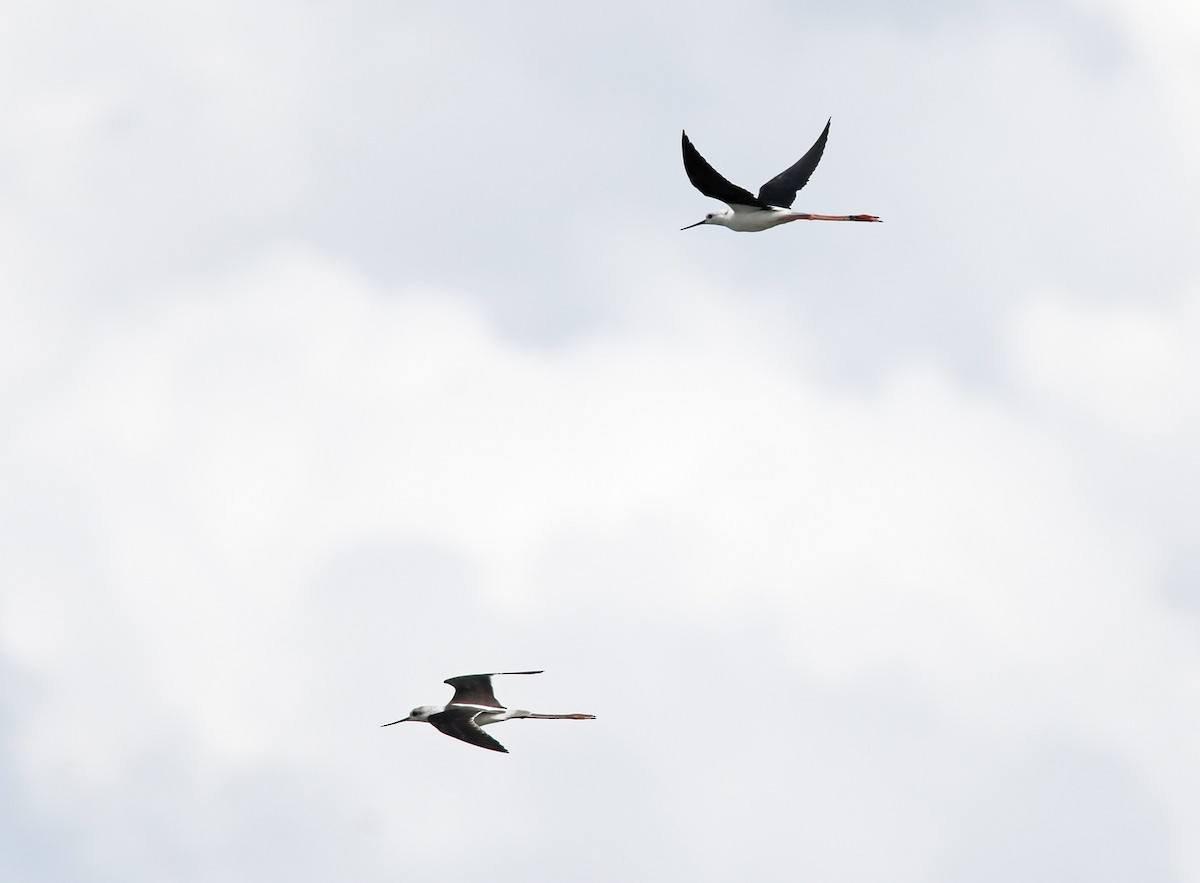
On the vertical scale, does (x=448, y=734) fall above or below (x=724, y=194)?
below

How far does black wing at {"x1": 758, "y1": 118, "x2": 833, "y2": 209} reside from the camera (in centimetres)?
4925

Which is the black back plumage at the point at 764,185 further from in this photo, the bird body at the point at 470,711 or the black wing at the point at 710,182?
the bird body at the point at 470,711

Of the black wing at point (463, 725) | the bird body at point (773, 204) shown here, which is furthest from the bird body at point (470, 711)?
the bird body at point (773, 204)

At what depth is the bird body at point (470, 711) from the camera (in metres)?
47.7

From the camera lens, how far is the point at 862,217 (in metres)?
49.8

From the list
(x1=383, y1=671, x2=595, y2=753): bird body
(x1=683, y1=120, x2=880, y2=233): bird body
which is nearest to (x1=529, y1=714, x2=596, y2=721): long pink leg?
(x1=383, y1=671, x2=595, y2=753): bird body

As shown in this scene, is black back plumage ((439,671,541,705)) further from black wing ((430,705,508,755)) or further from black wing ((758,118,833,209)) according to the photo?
black wing ((758,118,833,209))

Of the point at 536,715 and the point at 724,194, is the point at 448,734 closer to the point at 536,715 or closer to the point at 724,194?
the point at 536,715

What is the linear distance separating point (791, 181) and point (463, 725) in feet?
43.3

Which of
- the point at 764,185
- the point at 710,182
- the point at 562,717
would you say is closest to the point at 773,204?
the point at 764,185

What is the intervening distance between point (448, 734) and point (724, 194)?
12138 mm

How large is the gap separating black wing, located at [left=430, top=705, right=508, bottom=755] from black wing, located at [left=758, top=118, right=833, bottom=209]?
11.5 metres

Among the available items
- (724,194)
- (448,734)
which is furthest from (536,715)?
(724,194)

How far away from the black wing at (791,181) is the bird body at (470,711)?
1134 centimetres
